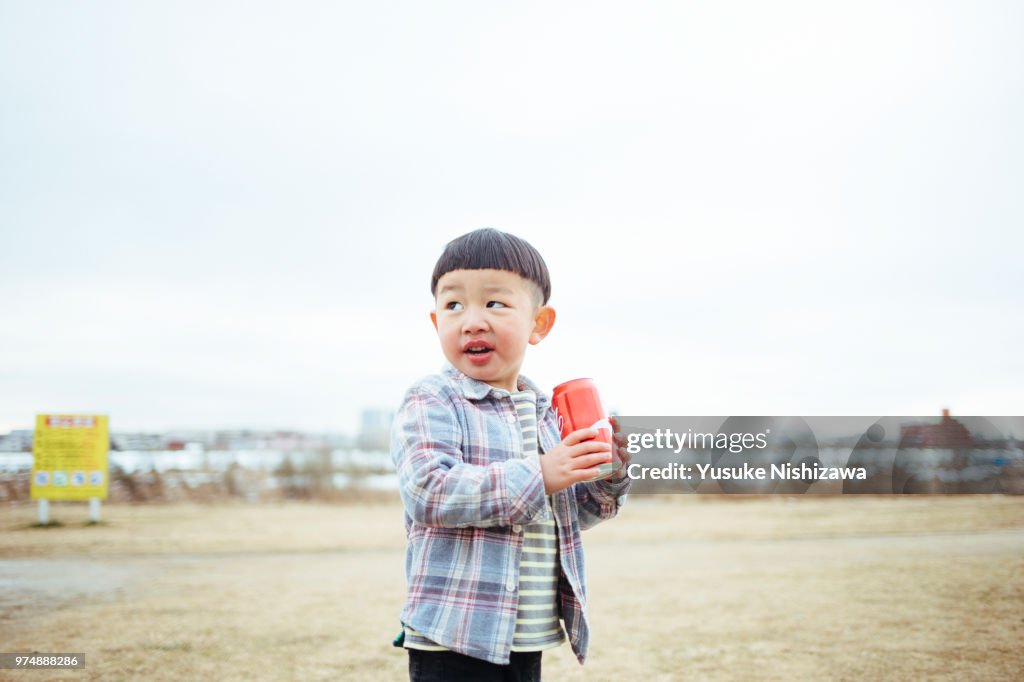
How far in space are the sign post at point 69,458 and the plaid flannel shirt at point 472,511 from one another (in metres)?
10.7

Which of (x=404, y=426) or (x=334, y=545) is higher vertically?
(x=404, y=426)

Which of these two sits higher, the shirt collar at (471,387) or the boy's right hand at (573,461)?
the shirt collar at (471,387)

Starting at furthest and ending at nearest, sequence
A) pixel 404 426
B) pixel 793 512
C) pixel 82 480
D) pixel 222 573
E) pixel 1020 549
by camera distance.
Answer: pixel 793 512, pixel 82 480, pixel 1020 549, pixel 222 573, pixel 404 426

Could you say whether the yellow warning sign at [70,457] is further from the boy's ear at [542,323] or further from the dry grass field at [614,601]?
the boy's ear at [542,323]

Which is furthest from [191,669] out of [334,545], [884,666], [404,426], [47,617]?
[334,545]

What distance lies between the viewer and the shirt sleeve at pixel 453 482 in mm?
1748

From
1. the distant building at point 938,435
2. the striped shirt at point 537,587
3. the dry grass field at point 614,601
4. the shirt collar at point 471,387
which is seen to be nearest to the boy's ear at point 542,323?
the shirt collar at point 471,387

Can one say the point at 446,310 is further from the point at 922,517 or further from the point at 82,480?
the point at 922,517

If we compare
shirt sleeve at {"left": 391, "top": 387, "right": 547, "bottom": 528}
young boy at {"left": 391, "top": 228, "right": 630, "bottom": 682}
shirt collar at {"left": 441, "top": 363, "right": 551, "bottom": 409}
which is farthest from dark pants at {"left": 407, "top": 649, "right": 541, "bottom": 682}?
shirt collar at {"left": 441, "top": 363, "right": 551, "bottom": 409}

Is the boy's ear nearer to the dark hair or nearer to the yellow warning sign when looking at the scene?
the dark hair

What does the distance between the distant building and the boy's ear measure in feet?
18.7

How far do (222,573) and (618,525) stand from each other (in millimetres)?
6177

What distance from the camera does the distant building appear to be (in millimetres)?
7312

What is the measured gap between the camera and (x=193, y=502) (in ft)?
49.3
